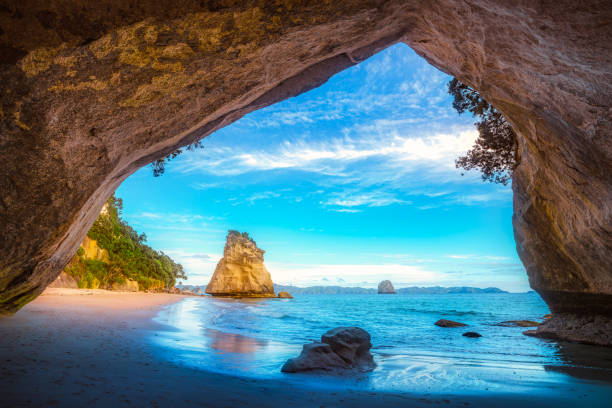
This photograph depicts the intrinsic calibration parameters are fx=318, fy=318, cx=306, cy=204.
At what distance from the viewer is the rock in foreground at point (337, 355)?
5172 millimetres

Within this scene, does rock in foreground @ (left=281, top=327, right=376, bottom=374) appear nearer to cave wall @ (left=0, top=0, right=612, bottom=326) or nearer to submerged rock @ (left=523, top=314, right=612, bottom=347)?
cave wall @ (left=0, top=0, right=612, bottom=326)

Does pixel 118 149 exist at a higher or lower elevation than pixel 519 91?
lower

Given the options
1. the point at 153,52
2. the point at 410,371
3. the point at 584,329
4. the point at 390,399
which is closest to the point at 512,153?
the point at 584,329

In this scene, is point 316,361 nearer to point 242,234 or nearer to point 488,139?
point 488,139

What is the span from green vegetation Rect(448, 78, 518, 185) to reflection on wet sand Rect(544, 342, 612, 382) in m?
4.86

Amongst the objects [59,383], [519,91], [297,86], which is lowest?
[59,383]

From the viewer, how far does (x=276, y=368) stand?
210 inches

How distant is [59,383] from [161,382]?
3.27ft

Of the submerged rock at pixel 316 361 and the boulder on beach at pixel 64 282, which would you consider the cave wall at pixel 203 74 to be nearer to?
the submerged rock at pixel 316 361

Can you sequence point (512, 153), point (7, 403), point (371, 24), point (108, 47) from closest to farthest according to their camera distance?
point (7, 403) → point (108, 47) → point (371, 24) → point (512, 153)

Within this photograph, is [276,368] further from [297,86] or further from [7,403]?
[297,86]

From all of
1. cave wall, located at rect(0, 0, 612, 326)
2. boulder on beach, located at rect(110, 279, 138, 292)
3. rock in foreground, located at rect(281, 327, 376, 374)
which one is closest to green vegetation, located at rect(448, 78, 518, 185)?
cave wall, located at rect(0, 0, 612, 326)

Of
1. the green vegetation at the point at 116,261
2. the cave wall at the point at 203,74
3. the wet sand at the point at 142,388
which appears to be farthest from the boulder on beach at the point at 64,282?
the wet sand at the point at 142,388

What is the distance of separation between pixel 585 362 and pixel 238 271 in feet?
190
